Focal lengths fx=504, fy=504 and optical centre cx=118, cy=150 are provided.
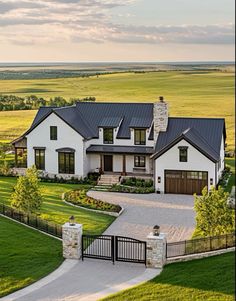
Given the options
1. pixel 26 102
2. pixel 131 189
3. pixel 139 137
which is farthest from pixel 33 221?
pixel 26 102

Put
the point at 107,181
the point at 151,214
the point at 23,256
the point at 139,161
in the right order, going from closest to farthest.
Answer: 1. the point at 23,256
2. the point at 151,214
3. the point at 107,181
4. the point at 139,161

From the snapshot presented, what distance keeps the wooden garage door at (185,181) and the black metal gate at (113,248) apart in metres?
9.15

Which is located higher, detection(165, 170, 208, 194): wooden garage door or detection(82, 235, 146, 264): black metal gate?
detection(165, 170, 208, 194): wooden garage door

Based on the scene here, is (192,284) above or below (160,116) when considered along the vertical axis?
below

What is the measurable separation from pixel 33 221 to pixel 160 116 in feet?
36.4

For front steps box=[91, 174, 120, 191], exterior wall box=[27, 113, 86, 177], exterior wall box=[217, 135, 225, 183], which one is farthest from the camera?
exterior wall box=[27, 113, 86, 177]

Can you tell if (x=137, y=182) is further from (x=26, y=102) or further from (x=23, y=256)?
(x=26, y=102)

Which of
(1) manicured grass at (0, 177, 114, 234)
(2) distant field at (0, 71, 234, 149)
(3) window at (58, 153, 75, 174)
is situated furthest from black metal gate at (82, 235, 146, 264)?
(2) distant field at (0, 71, 234, 149)

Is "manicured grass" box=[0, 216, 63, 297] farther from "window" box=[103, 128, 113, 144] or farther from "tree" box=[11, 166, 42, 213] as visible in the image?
"window" box=[103, 128, 113, 144]

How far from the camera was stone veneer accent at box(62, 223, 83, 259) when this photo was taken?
1334 cm

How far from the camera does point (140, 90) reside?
4284 centimetres

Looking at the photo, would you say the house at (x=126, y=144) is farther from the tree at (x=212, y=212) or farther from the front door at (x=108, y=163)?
the tree at (x=212, y=212)

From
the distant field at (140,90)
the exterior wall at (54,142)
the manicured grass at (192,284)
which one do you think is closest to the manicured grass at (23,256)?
the manicured grass at (192,284)

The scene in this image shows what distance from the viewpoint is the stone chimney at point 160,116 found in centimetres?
2494
